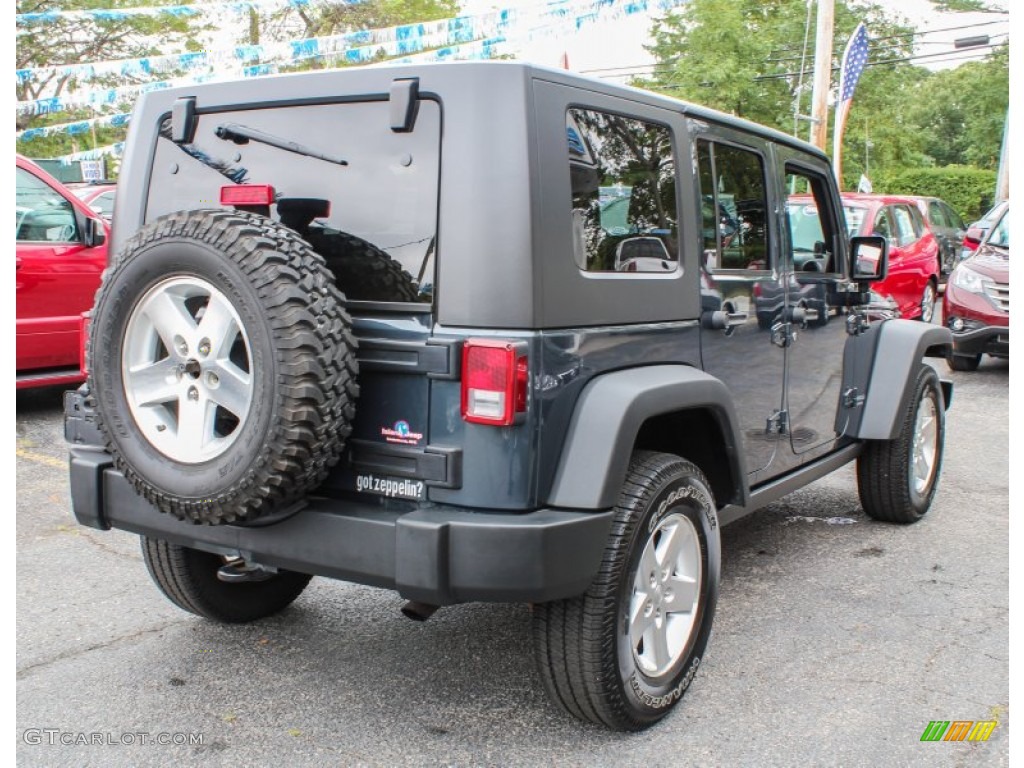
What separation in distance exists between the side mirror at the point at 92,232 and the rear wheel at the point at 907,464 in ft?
18.4

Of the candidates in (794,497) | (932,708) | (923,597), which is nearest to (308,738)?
(932,708)

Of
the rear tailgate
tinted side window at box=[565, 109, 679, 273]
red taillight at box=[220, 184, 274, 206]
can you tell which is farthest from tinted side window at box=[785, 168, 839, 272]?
red taillight at box=[220, 184, 274, 206]

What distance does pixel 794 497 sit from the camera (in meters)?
5.65

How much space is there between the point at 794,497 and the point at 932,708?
257 cm

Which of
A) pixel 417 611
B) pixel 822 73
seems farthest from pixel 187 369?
pixel 822 73

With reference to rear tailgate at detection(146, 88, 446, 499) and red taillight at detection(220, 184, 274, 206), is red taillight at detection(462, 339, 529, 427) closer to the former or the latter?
rear tailgate at detection(146, 88, 446, 499)

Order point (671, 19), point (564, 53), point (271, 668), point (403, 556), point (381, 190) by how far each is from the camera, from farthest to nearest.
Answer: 1. point (671, 19)
2. point (564, 53)
3. point (271, 668)
4. point (381, 190)
5. point (403, 556)

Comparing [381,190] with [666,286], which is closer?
[381,190]

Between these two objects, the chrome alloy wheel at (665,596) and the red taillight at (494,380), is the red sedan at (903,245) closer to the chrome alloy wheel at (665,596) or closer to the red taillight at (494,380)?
the chrome alloy wheel at (665,596)

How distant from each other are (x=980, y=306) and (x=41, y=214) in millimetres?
8242

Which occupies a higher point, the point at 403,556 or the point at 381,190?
the point at 381,190

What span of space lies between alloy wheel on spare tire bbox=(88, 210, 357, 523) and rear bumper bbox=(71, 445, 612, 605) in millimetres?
149

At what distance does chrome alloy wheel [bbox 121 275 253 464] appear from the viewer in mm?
2572

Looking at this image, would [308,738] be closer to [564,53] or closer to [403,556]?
[403,556]
